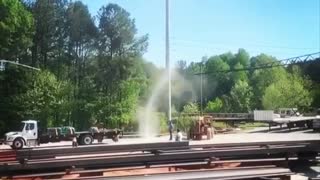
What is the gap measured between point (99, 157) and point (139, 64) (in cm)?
6237

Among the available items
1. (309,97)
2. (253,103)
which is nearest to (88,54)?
(309,97)

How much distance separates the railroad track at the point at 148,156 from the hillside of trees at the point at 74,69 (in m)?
51.6

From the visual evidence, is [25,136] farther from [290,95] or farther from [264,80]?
[264,80]

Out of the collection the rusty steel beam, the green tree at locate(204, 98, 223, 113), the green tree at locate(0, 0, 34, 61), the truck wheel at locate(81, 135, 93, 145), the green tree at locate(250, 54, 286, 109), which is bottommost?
the truck wheel at locate(81, 135, 93, 145)

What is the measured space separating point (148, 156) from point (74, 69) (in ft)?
220

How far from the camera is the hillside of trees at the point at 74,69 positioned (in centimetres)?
6531

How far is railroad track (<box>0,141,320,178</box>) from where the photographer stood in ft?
42.5

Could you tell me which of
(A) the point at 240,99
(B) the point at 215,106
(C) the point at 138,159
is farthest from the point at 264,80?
(C) the point at 138,159

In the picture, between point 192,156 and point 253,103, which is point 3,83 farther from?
point 253,103

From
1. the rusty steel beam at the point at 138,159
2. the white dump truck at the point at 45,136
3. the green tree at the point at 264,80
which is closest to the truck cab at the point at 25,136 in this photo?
the white dump truck at the point at 45,136

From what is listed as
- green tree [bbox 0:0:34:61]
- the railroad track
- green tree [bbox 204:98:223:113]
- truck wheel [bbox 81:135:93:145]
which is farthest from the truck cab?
green tree [bbox 204:98:223:113]

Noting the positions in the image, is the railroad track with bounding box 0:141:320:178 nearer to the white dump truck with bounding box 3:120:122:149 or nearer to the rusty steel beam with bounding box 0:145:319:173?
the rusty steel beam with bounding box 0:145:319:173

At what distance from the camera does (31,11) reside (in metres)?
73.8

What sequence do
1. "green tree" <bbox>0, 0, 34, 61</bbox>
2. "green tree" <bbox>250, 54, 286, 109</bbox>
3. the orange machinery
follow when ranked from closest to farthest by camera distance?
the orange machinery < "green tree" <bbox>0, 0, 34, 61</bbox> < "green tree" <bbox>250, 54, 286, 109</bbox>
